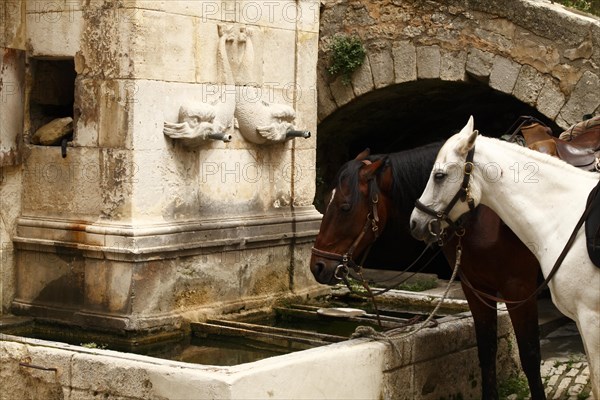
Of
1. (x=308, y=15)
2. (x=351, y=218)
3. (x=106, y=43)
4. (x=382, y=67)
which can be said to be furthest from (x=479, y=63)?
(x=106, y=43)

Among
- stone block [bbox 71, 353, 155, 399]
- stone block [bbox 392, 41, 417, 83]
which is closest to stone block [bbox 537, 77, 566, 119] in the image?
stone block [bbox 392, 41, 417, 83]

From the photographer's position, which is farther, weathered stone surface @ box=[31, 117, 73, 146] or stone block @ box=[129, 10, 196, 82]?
weathered stone surface @ box=[31, 117, 73, 146]

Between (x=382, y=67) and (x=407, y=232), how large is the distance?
4.82m

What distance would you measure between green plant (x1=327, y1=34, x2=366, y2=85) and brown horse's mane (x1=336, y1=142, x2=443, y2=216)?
4.76 meters

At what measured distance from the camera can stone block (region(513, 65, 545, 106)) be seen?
10.7m

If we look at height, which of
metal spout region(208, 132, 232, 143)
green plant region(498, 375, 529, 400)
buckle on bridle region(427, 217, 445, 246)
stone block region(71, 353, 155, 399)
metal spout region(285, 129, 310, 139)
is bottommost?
green plant region(498, 375, 529, 400)

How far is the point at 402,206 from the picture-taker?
6.74 meters

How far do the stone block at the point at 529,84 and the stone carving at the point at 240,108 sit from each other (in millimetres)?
3593

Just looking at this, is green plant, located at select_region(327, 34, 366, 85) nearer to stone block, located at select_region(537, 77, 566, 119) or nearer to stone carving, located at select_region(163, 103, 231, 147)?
stone block, located at select_region(537, 77, 566, 119)

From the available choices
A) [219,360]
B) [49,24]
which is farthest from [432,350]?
[49,24]

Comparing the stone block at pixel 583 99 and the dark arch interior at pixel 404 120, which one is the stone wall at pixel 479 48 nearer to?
the stone block at pixel 583 99

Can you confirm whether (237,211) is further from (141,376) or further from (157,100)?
(141,376)

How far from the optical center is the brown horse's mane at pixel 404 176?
6.61 meters

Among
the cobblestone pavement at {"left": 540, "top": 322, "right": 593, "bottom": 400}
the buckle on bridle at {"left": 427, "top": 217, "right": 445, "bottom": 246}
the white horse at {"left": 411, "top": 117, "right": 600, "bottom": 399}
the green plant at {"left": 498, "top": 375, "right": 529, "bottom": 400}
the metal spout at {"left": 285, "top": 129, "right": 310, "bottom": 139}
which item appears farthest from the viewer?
the metal spout at {"left": 285, "top": 129, "right": 310, "bottom": 139}
